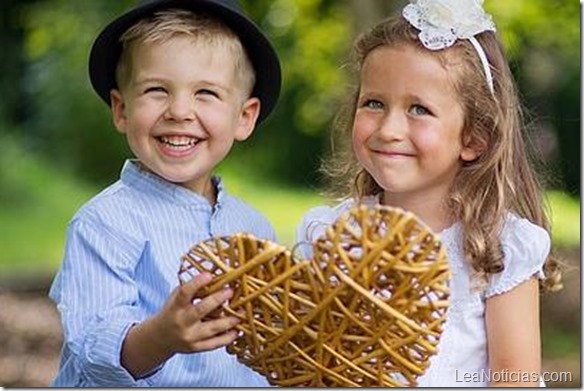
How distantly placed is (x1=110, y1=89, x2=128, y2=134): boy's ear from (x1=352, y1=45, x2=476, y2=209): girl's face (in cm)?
29

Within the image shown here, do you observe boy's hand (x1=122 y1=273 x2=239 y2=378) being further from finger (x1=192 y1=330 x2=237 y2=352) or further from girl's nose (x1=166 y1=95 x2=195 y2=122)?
girl's nose (x1=166 y1=95 x2=195 y2=122)

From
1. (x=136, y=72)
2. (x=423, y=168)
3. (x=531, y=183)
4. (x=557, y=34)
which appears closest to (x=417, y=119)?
(x=423, y=168)

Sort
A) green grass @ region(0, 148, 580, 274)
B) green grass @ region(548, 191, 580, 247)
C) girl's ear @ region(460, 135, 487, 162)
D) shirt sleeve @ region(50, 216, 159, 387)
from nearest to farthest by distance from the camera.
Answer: shirt sleeve @ region(50, 216, 159, 387), girl's ear @ region(460, 135, 487, 162), green grass @ region(548, 191, 580, 247), green grass @ region(0, 148, 580, 274)

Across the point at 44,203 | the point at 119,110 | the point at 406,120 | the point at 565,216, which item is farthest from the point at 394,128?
the point at 44,203

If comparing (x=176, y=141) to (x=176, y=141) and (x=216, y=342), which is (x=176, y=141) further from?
(x=216, y=342)

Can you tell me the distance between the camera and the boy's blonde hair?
1498 millimetres

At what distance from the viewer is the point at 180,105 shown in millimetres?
1485

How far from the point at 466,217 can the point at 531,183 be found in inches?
5.9

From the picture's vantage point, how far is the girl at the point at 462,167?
59.9 inches

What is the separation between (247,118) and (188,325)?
1.46ft

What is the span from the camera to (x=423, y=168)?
154 centimetres

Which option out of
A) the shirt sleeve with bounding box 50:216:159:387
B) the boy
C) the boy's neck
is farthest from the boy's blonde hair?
the shirt sleeve with bounding box 50:216:159:387

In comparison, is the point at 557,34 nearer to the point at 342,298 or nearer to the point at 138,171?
the point at 138,171

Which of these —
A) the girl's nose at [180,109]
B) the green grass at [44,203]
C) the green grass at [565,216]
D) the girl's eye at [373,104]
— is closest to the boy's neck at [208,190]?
the girl's nose at [180,109]
